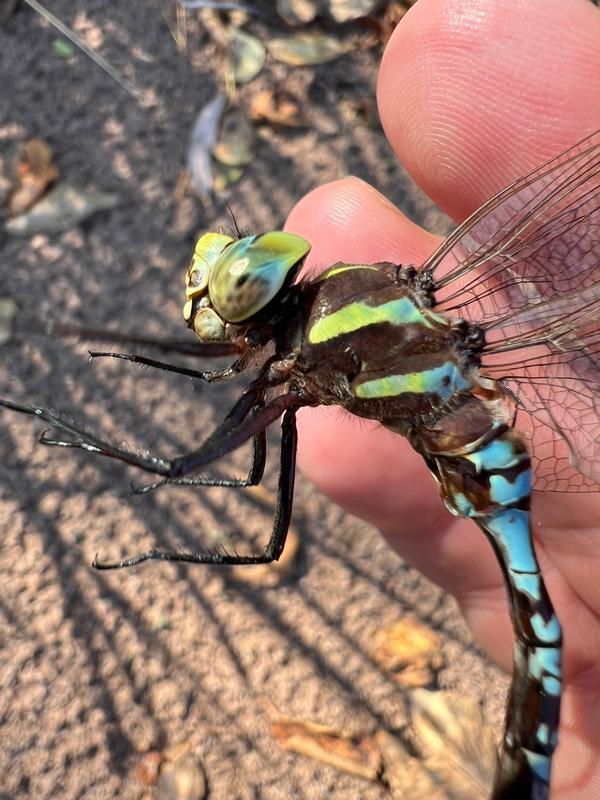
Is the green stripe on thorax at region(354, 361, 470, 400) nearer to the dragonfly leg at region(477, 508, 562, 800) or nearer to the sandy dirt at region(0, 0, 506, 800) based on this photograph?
the dragonfly leg at region(477, 508, 562, 800)

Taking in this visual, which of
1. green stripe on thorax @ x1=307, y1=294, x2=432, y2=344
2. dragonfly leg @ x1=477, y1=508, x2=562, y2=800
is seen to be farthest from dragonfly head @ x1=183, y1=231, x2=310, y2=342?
dragonfly leg @ x1=477, y1=508, x2=562, y2=800

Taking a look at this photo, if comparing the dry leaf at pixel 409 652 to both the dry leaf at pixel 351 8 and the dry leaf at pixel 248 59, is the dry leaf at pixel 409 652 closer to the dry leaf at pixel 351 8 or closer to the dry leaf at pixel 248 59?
the dry leaf at pixel 248 59

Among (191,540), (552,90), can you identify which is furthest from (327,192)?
(191,540)

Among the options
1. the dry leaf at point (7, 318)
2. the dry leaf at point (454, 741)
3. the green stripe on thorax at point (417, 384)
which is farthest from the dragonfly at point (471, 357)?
the dry leaf at point (7, 318)

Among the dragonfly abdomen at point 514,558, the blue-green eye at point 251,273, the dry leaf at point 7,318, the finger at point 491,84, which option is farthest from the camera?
the dry leaf at point 7,318

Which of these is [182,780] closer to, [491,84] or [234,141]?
[491,84]
